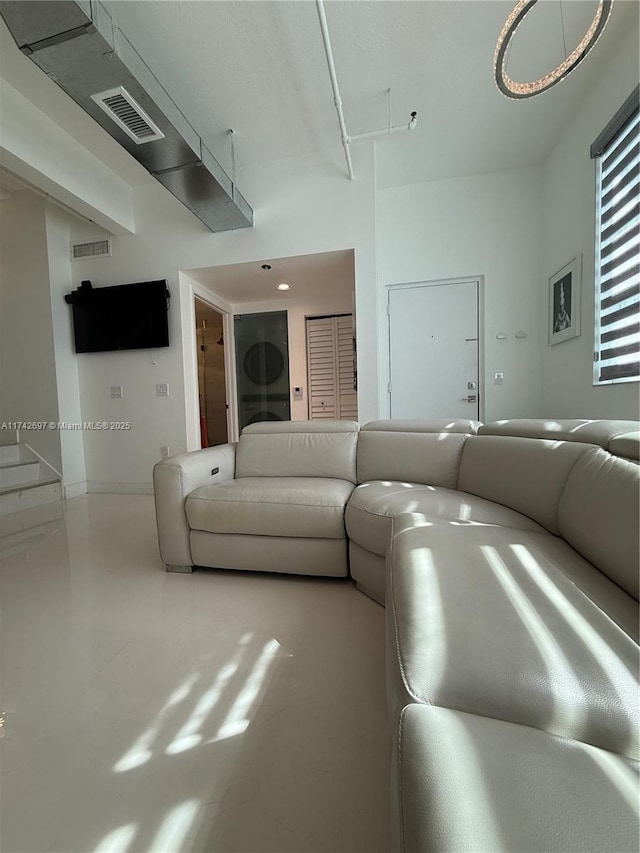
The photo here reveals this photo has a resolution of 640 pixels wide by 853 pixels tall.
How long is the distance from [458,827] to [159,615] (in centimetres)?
149

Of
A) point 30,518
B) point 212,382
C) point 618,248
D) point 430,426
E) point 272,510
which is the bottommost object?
point 30,518

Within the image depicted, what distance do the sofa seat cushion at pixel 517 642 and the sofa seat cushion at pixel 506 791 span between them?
2.0 inches

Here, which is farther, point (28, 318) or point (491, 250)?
point (28, 318)

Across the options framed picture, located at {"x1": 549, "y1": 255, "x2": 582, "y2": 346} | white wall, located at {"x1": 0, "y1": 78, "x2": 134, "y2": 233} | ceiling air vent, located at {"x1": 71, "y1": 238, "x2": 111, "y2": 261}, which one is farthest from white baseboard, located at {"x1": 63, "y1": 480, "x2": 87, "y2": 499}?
framed picture, located at {"x1": 549, "y1": 255, "x2": 582, "y2": 346}

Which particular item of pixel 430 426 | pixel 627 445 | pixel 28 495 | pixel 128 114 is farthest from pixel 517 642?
pixel 28 495

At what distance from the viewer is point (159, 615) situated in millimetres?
1529

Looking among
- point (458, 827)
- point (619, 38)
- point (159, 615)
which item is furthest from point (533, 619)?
point (619, 38)

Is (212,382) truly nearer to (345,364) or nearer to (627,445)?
(345,364)

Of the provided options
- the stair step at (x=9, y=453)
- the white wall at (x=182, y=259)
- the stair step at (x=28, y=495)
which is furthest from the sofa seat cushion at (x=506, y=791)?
the stair step at (x=9, y=453)

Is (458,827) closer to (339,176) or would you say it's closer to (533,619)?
(533,619)

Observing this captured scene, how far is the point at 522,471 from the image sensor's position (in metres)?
1.51

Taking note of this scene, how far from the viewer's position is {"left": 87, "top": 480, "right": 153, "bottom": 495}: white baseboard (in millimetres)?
3764

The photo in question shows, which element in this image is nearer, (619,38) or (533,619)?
(533,619)

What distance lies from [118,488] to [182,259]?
8.33ft
